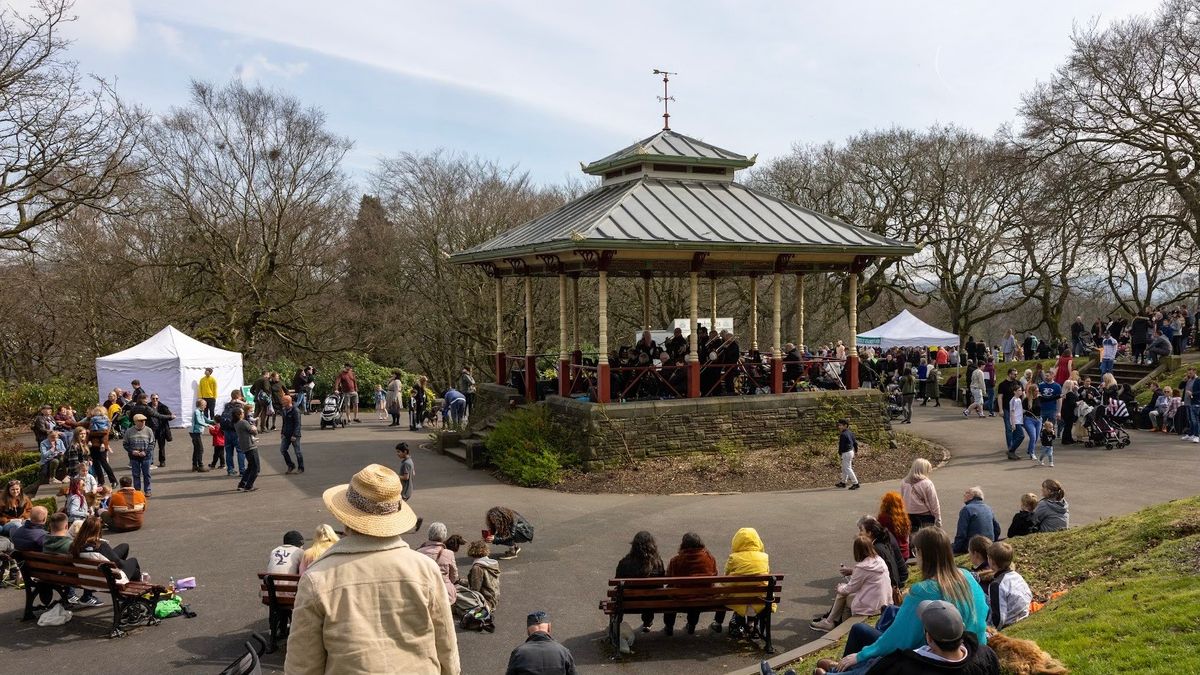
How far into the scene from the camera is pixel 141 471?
47.7ft

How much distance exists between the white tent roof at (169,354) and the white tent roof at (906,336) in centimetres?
2261

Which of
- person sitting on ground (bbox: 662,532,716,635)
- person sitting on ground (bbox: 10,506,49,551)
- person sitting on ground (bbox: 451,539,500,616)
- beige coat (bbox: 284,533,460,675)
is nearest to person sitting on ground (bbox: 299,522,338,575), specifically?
person sitting on ground (bbox: 451,539,500,616)

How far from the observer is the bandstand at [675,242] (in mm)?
16562

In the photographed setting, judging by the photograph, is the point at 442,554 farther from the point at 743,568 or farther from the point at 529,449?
the point at 529,449

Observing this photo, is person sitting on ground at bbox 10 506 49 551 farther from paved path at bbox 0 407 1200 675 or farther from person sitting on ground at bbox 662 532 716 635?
person sitting on ground at bbox 662 532 716 635

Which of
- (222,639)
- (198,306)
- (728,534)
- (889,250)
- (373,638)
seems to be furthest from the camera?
(198,306)

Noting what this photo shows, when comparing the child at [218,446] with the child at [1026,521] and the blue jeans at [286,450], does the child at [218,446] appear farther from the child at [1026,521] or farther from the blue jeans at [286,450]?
the child at [1026,521]

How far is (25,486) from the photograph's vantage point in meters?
16.2

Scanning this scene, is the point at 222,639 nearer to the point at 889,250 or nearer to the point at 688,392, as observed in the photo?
the point at 688,392

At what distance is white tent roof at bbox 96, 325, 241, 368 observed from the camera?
22.8m

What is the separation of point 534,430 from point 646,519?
4.71m

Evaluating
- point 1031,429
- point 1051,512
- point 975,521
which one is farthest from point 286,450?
point 1031,429

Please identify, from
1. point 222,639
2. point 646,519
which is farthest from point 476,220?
point 222,639

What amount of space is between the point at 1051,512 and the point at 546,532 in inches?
258
